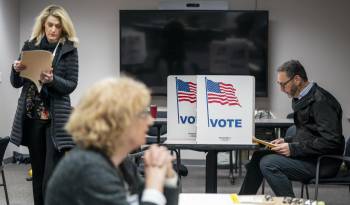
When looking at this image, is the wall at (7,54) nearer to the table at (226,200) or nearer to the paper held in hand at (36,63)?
the paper held in hand at (36,63)

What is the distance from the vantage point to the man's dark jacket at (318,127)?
147 inches

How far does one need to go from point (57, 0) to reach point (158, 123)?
10.7ft

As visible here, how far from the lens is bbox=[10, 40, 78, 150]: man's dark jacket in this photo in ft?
10.8

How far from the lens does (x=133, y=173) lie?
1714mm

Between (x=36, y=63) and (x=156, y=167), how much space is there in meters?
1.86

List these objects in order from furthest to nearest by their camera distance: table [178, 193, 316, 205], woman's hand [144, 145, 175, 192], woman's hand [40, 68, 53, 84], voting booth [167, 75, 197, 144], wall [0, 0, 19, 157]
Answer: wall [0, 0, 19, 157] < voting booth [167, 75, 197, 144] < woman's hand [40, 68, 53, 84] < table [178, 193, 316, 205] < woman's hand [144, 145, 175, 192]

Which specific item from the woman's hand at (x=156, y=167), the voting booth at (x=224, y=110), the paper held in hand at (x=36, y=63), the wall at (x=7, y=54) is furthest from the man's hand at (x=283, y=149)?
the wall at (x=7, y=54)

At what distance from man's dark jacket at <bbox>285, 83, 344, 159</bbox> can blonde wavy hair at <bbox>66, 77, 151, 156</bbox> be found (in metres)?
2.52

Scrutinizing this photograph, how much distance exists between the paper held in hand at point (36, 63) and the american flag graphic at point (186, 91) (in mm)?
777

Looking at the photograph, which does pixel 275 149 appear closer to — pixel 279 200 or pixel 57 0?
pixel 279 200

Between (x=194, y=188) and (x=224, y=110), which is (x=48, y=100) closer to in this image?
(x=224, y=110)

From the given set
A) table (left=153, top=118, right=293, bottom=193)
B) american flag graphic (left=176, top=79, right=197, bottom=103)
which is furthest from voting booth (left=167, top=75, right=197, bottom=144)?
table (left=153, top=118, right=293, bottom=193)

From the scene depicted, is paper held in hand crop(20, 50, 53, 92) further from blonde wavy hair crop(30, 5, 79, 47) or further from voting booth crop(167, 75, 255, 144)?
voting booth crop(167, 75, 255, 144)

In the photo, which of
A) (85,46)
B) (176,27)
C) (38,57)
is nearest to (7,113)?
(85,46)
